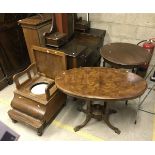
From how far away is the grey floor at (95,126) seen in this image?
204 cm

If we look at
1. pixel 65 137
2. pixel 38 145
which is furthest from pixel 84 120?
pixel 38 145

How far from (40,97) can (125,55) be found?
1205mm

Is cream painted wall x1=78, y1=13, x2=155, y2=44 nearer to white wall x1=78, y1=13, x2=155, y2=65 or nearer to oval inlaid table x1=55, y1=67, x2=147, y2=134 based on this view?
white wall x1=78, y1=13, x2=155, y2=65

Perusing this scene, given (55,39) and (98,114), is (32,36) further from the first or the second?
(98,114)

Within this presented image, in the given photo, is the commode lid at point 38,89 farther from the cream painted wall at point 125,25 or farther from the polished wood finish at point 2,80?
the cream painted wall at point 125,25

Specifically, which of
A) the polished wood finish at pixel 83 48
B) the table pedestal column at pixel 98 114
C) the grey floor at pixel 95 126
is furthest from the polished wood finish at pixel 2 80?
the table pedestal column at pixel 98 114

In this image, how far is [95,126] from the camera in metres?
2.18

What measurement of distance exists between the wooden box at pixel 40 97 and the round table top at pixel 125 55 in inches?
23.8

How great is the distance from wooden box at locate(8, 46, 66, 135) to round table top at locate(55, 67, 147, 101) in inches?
10.5

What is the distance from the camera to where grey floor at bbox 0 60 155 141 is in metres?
2.04

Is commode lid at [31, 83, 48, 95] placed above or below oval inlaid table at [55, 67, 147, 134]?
below

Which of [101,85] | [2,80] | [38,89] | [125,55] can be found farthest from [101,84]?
[2,80]

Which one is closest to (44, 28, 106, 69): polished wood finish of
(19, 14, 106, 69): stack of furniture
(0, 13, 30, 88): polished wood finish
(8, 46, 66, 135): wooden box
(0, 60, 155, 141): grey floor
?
(19, 14, 106, 69): stack of furniture

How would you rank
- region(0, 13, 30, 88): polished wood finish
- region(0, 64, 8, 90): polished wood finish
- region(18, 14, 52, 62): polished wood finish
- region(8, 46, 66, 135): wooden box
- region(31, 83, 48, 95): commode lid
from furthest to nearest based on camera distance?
region(0, 64, 8, 90): polished wood finish
region(0, 13, 30, 88): polished wood finish
region(18, 14, 52, 62): polished wood finish
region(31, 83, 48, 95): commode lid
region(8, 46, 66, 135): wooden box
